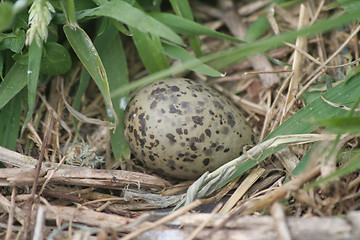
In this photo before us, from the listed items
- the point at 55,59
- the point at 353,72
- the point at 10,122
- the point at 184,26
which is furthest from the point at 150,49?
the point at 353,72

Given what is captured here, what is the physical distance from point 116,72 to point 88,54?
0.30 m

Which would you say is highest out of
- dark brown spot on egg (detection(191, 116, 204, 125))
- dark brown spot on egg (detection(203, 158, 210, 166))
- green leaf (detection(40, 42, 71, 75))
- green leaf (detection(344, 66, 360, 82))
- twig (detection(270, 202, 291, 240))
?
green leaf (detection(40, 42, 71, 75))

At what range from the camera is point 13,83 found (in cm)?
179

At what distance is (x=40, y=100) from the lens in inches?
81.4

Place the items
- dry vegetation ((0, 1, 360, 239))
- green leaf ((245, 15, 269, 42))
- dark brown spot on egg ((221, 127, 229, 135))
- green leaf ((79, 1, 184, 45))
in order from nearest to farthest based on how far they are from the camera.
Result: 1. dry vegetation ((0, 1, 360, 239))
2. green leaf ((79, 1, 184, 45))
3. dark brown spot on egg ((221, 127, 229, 135))
4. green leaf ((245, 15, 269, 42))

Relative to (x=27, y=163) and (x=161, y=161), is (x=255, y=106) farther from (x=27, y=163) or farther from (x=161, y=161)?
(x=27, y=163)

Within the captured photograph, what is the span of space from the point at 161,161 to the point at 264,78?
29.9 inches

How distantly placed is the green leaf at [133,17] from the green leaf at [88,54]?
81mm

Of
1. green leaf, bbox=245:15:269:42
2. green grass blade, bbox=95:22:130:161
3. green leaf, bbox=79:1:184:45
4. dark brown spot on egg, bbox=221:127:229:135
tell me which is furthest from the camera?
green leaf, bbox=245:15:269:42

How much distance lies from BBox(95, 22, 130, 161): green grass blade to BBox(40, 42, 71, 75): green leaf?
0.17m

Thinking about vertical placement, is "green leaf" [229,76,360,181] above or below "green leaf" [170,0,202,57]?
below

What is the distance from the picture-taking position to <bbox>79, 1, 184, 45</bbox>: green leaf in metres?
1.55

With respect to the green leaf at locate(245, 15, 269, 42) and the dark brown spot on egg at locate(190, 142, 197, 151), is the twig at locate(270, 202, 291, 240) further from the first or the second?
the green leaf at locate(245, 15, 269, 42)

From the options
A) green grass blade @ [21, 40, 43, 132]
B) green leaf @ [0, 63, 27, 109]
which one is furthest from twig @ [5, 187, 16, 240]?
green leaf @ [0, 63, 27, 109]
